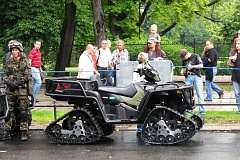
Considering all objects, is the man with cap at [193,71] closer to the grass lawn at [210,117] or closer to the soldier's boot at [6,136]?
the grass lawn at [210,117]

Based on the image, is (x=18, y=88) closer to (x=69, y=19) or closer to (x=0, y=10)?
(x=0, y=10)

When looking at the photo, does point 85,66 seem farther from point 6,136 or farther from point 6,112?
point 6,112

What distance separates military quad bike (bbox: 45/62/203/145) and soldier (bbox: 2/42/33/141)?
469 millimetres

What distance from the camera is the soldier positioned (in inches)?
482

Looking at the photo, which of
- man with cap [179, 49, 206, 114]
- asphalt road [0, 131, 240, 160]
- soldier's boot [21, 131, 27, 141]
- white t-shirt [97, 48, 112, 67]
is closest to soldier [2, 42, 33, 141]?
soldier's boot [21, 131, 27, 141]

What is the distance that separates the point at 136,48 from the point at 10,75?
43.5 ft

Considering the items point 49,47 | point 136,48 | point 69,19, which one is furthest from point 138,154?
point 69,19

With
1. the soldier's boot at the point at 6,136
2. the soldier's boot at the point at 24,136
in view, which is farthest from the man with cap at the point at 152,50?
the soldier's boot at the point at 6,136

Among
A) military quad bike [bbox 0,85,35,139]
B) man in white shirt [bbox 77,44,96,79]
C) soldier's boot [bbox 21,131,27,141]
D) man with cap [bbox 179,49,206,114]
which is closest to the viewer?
military quad bike [bbox 0,85,35,139]

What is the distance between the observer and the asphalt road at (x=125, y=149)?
10414 mm

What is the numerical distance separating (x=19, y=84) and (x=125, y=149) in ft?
8.06

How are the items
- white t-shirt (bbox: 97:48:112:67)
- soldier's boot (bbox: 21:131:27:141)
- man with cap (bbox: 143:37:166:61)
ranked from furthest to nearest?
1. white t-shirt (bbox: 97:48:112:67)
2. man with cap (bbox: 143:37:166:61)
3. soldier's boot (bbox: 21:131:27:141)

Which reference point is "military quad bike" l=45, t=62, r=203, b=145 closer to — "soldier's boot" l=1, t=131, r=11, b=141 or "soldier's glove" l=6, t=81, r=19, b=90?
"soldier's glove" l=6, t=81, r=19, b=90

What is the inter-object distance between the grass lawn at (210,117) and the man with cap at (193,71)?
45cm
